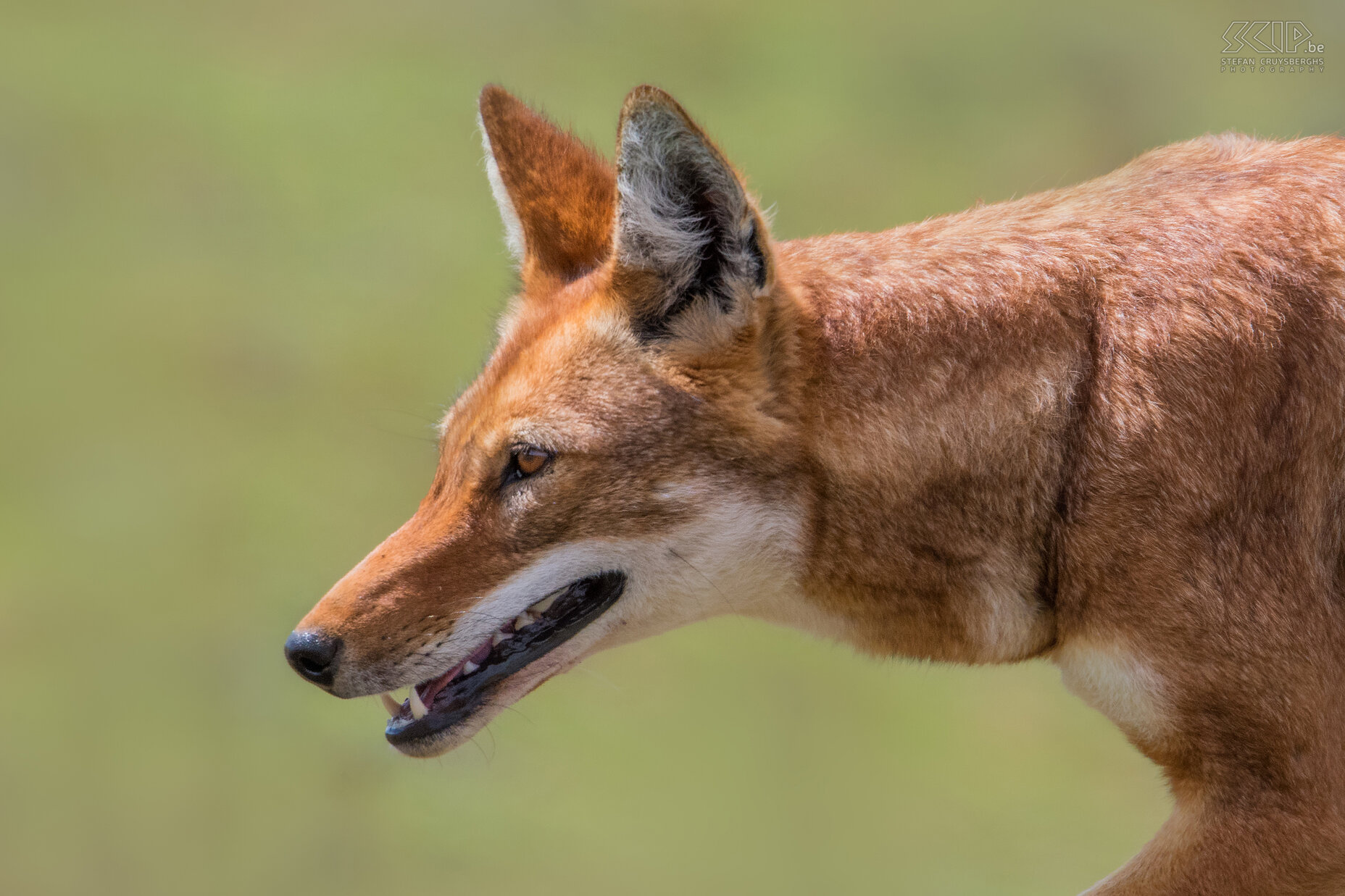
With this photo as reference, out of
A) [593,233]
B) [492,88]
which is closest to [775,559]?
[593,233]

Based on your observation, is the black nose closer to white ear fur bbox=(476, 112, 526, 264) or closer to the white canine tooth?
the white canine tooth

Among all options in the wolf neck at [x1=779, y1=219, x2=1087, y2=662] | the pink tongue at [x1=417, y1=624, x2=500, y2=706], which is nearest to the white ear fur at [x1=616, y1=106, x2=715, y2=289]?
the wolf neck at [x1=779, y1=219, x2=1087, y2=662]

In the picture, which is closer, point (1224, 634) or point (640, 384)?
point (1224, 634)

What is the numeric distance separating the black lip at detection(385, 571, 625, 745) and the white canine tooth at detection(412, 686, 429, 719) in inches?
0.7

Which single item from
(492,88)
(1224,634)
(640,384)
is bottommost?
(1224,634)

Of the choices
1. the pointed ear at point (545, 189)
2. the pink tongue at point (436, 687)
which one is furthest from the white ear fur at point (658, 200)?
the pink tongue at point (436, 687)

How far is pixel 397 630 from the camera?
165 inches

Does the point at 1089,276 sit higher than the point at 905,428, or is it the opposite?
the point at 1089,276

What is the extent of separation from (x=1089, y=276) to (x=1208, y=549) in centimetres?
88

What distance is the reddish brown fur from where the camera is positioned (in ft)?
12.8

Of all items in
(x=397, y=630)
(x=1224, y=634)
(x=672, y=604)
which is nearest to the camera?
(x=1224, y=634)

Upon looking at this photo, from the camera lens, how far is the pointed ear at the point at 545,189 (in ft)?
16.2

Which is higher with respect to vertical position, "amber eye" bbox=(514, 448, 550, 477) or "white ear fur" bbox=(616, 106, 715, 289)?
"white ear fur" bbox=(616, 106, 715, 289)

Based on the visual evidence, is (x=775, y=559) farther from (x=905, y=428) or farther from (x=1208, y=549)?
(x=1208, y=549)
